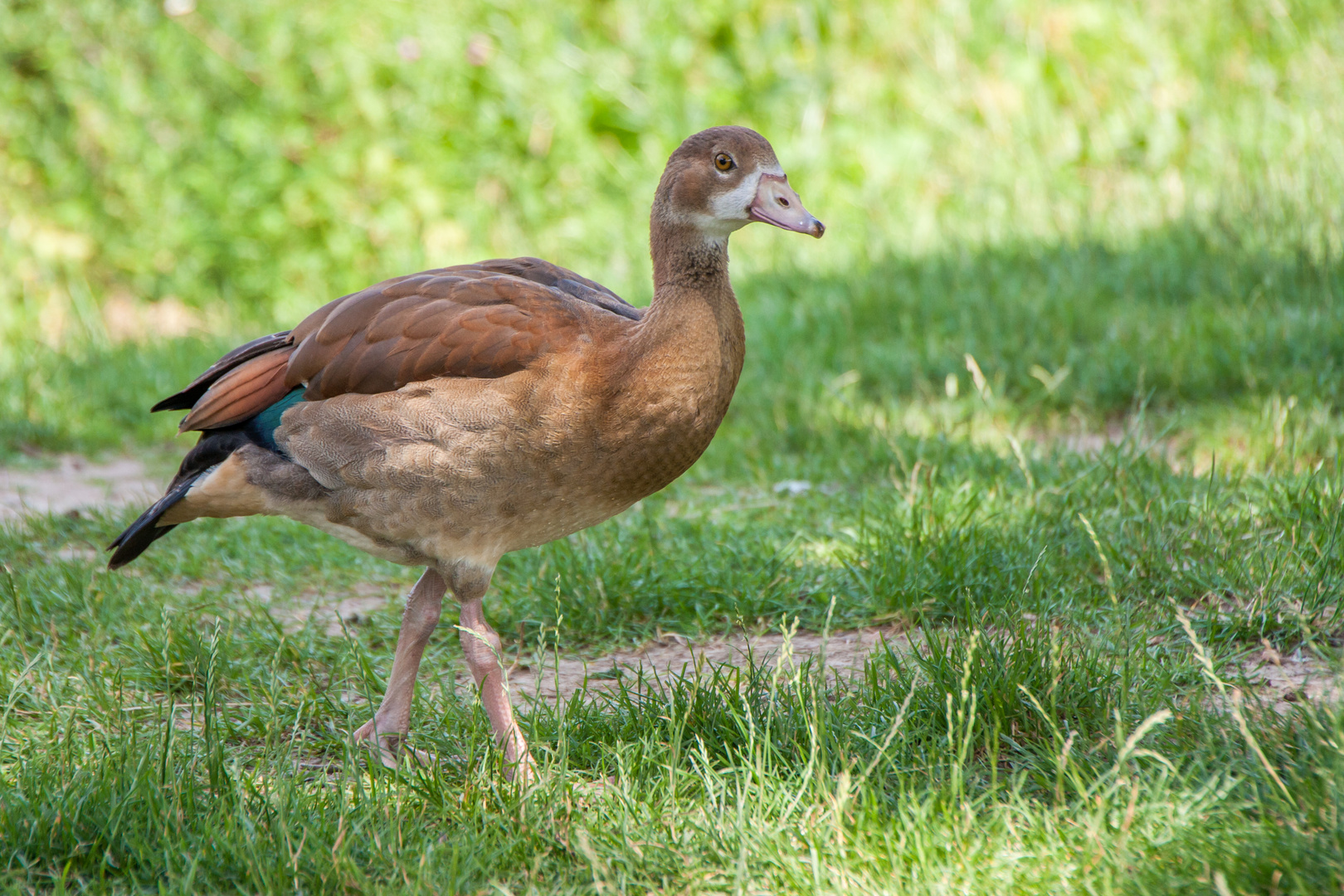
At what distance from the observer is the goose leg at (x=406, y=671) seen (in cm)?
306

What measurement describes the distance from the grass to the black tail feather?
0.31m

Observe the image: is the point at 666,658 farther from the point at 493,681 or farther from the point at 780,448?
the point at 780,448

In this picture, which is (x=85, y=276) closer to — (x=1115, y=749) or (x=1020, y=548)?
(x=1020, y=548)

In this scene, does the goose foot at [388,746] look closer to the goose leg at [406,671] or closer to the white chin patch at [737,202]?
the goose leg at [406,671]

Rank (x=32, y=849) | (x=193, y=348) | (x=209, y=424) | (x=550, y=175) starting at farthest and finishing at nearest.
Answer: (x=550, y=175) → (x=193, y=348) → (x=209, y=424) → (x=32, y=849)

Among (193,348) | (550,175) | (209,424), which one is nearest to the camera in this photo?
(209,424)

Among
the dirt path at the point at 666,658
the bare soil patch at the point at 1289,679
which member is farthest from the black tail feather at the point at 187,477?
the bare soil patch at the point at 1289,679

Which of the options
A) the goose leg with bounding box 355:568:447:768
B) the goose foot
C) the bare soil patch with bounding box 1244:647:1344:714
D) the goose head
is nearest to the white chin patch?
the goose head

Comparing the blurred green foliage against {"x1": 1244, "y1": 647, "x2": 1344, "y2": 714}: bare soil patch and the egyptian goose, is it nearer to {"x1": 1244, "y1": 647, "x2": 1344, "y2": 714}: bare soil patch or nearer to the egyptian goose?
the egyptian goose

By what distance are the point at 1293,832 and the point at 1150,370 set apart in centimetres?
328

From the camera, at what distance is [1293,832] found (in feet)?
6.97

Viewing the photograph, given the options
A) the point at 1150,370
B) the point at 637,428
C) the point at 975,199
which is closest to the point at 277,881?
the point at 637,428

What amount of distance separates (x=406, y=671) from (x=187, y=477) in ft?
2.69

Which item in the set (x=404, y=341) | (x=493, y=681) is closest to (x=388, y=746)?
(x=493, y=681)
